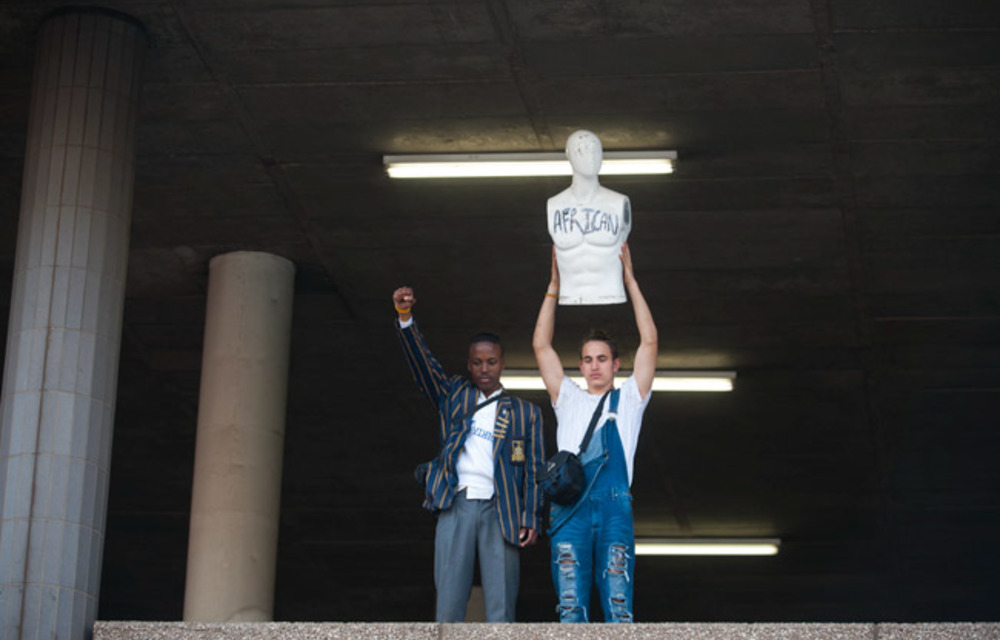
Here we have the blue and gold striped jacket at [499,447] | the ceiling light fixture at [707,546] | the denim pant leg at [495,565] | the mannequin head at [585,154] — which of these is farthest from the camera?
the ceiling light fixture at [707,546]

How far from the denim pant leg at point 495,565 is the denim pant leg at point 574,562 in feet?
1.72

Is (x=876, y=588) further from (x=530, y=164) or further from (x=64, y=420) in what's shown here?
(x=64, y=420)

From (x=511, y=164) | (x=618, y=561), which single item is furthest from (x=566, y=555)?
(x=511, y=164)

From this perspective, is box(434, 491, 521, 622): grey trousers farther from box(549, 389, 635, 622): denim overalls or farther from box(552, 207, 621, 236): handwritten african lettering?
box(552, 207, 621, 236): handwritten african lettering

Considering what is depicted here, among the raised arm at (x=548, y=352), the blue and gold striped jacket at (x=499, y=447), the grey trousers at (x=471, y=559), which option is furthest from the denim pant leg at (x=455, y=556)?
the raised arm at (x=548, y=352)

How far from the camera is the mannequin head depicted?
1114 centimetres

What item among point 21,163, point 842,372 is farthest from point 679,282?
point 21,163

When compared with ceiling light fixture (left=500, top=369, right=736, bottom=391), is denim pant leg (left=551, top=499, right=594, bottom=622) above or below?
below

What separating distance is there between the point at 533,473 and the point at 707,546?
15196 millimetres

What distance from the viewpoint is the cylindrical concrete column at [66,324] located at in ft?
37.2

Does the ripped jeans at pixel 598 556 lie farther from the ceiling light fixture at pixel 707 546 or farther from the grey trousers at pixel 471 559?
the ceiling light fixture at pixel 707 546

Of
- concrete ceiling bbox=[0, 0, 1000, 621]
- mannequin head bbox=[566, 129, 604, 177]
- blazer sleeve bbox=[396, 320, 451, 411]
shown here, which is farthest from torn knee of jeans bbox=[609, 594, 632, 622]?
concrete ceiling bbox=[0, 0, 1000, 621]

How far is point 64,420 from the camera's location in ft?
38.8

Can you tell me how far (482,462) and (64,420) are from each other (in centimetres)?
297
